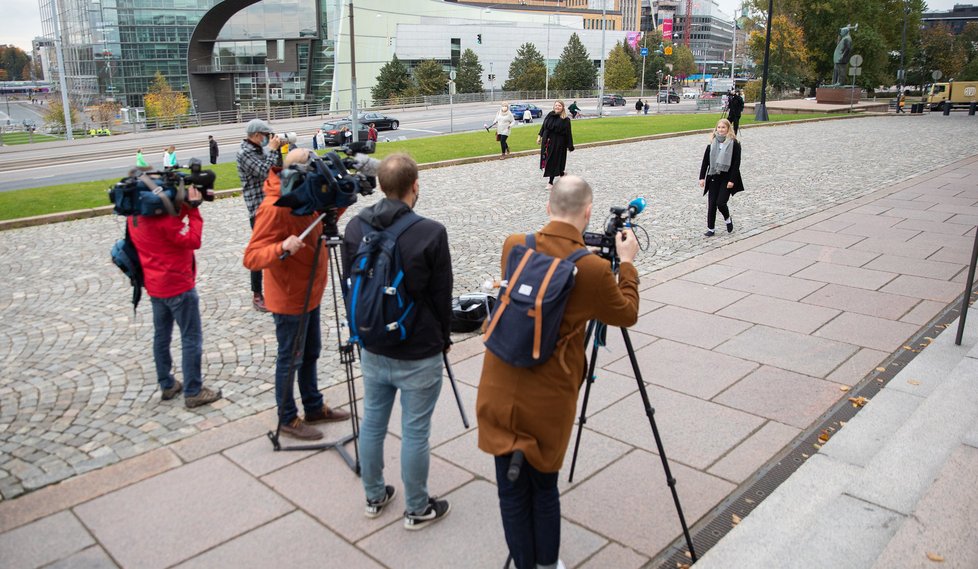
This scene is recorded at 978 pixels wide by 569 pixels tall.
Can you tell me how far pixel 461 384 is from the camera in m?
6.25

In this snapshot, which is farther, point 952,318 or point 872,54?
point 872,54

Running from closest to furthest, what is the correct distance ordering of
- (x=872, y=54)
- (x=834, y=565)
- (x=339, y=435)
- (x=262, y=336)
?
(x=834, y=565)
(x=339, y=435)
(x=262, y=336)
(x=872, y=54)

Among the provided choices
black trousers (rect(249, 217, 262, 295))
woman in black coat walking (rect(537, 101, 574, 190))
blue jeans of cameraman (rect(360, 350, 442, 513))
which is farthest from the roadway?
blue jeans of cameraman (rect(360, 350, 442, 513))

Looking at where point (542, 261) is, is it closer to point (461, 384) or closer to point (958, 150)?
point (461, 384)

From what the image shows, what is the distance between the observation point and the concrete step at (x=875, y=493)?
3588 mm

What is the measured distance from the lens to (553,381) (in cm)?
315

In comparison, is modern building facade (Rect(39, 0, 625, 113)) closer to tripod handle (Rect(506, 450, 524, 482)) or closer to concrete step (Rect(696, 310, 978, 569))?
concrete step (Rect(696, 310, 978, 569))

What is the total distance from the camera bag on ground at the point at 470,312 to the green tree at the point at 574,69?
9368cm

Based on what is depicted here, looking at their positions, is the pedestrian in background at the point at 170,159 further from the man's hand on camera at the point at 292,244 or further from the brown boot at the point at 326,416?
the brown boot at the point at 326,416

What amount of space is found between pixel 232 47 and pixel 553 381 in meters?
90.3

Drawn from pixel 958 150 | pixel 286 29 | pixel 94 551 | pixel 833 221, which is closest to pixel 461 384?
pixel 94 551

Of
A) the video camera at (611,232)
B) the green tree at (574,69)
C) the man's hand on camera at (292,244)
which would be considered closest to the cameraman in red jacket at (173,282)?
the man's hand on camera at (292,244)

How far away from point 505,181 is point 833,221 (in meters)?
7.44

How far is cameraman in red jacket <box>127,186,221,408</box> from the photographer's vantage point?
18.4ft
